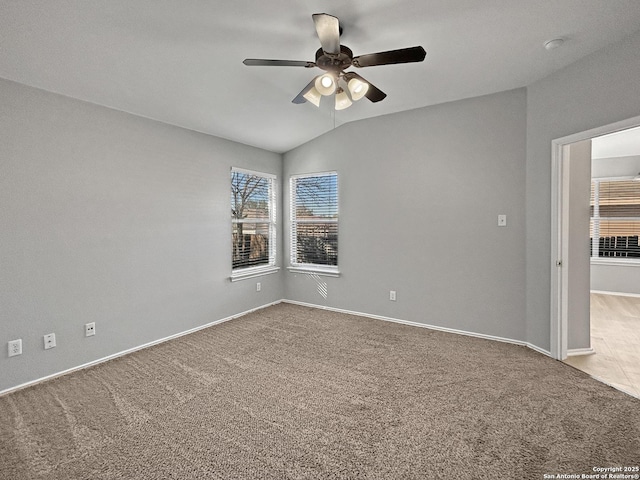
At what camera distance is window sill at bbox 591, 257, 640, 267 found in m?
5.55

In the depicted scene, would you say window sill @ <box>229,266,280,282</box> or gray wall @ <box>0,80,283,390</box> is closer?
gray wall @ <box>0,80,283,390</box>

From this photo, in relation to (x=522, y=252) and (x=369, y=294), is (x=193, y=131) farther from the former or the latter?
(x=522, y=252)

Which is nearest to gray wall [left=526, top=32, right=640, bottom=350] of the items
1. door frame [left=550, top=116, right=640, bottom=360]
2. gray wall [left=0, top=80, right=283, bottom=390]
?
door frame [left=550, top=116, right=640, bottom=360]

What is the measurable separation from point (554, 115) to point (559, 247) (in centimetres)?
122

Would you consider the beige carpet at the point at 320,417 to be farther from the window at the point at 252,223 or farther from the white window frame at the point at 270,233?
the window at the point at 252,223

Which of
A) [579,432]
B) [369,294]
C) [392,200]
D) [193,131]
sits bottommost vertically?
[579,432]

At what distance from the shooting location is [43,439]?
191cm

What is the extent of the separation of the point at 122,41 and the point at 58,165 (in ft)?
4.00

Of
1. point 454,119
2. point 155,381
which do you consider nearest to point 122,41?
point 155,381

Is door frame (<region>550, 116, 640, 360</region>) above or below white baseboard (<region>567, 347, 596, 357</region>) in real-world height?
above

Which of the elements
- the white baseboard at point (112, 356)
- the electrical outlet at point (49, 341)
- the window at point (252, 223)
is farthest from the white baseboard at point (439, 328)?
the electrical outlet at point (49, 341)

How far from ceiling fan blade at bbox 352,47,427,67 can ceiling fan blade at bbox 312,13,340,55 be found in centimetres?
18

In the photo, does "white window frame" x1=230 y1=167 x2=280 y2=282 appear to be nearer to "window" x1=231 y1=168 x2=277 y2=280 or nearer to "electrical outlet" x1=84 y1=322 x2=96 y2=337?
"window" x1=231 y1=168 x2=277 y2=280

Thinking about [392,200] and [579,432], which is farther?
[392,200]
